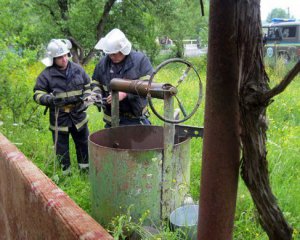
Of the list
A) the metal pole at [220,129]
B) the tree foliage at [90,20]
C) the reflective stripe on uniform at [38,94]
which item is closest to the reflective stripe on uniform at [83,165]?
the reflective stripe on uniform at [38,94]

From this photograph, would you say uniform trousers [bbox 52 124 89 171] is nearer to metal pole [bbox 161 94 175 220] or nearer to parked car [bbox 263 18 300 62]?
metal pole [bbox 161 94 175 220]

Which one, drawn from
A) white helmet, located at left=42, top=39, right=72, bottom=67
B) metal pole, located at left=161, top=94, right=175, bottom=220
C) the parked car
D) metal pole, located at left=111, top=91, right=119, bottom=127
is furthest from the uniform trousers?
the parked car

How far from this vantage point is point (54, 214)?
1790 millimetres

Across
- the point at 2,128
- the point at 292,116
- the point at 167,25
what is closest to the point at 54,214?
the point at 2,128

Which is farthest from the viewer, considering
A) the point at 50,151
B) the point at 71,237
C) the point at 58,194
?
the point at 50,151

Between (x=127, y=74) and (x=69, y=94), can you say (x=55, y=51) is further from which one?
(x=127, y=74)

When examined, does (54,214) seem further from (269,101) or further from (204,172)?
(269,101)

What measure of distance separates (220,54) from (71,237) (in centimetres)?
112

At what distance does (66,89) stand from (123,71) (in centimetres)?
97

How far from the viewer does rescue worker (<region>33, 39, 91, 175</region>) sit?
433 cm

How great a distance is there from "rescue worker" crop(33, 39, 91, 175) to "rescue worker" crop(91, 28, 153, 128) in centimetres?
39

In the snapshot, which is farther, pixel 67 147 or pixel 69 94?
pixel 67 147

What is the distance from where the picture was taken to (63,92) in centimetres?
440

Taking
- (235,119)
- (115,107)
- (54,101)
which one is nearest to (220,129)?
(235,119)
